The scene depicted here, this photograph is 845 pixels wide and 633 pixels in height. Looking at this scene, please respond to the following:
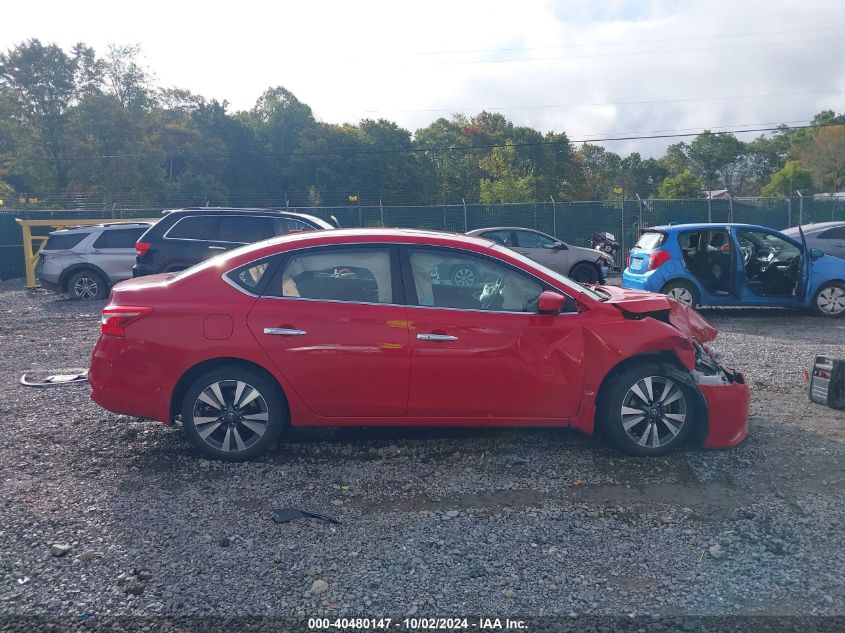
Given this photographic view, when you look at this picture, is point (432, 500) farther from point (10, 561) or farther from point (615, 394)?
point (10, 561)

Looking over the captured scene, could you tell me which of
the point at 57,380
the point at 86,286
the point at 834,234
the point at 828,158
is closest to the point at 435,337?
the point at 57,380

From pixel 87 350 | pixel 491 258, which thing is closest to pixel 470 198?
pixel 87 350

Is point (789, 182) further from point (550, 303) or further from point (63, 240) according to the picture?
point (550, 303)

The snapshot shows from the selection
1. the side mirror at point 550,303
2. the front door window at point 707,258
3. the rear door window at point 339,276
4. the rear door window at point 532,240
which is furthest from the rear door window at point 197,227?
the rear door window at point 532,240

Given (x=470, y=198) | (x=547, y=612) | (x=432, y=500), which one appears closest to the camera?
(x=547, y=612)

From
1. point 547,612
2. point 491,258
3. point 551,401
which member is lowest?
point 547,612

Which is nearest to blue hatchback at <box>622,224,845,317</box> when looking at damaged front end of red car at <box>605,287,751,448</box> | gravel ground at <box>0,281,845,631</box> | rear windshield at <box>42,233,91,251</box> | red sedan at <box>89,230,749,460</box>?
gravel ground at <box>0,281,845,631</box>

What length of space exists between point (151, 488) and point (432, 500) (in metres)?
1.88

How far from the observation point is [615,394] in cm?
527

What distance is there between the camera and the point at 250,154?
158ft

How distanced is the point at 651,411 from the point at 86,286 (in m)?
14.1

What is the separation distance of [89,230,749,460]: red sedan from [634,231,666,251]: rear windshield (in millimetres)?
7433

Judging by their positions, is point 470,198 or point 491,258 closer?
point 491,258

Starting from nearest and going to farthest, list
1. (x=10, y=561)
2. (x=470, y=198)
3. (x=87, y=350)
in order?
1. (x=10, y=561)
2. (x=87, y=350)
3. (x=470, y=198)
